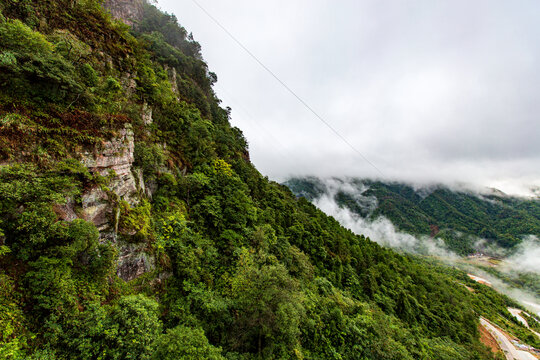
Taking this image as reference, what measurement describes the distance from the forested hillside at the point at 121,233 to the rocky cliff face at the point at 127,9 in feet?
114

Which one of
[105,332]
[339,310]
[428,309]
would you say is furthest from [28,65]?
[428,309]

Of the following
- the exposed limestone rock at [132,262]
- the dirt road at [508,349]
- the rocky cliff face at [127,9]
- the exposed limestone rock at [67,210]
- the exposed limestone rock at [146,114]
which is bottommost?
the dirt road at [508,349]

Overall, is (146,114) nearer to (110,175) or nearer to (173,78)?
(110,175)

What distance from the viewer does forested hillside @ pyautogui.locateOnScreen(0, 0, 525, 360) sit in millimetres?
7348

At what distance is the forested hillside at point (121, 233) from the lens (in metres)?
7.35

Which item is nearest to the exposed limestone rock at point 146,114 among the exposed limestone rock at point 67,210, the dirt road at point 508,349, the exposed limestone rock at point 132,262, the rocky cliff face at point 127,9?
the exposed limestone rock at point 67,210

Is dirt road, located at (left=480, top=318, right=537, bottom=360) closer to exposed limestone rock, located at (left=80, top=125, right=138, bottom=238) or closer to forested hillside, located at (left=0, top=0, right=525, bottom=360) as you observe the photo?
forested hillside, located at (left=0, top=0, right=525, bottom=360)

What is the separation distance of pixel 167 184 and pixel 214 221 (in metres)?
6.06

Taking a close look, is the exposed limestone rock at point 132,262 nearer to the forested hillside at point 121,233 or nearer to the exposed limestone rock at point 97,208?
the forested hillside at point 121,233

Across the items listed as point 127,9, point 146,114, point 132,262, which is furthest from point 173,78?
point 127,9

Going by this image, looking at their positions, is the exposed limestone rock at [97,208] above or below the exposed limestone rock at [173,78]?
below

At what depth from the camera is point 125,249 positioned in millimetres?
11719

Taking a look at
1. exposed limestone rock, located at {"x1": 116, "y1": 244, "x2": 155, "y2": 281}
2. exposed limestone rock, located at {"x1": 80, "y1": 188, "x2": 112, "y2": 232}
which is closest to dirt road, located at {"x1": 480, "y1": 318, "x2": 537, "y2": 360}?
exposed limestone rock, located at {"x1": 116, "y1": 244, "x2": 155, "y2": 281}

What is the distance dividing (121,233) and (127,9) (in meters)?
65.7
